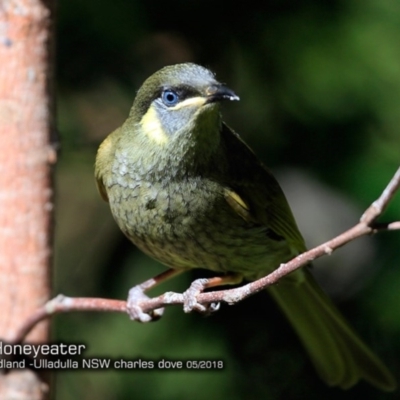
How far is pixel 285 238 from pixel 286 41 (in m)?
0.98

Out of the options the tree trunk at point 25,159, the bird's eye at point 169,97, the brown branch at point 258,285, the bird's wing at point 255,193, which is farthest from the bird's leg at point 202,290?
the bird's eye at point 169,97

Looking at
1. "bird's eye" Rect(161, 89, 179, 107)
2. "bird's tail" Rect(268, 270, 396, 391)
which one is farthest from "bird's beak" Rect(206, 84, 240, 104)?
"bird's tail" Rect(268, 270, 396, 391)

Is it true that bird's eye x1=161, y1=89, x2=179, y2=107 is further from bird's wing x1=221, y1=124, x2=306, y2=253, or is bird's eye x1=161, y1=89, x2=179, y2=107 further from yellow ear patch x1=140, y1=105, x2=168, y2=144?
bird's wing x1=221, y1=124, x2=306, y2=253

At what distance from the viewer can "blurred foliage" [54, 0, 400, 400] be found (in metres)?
3.82

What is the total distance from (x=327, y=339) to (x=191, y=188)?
3.82 feet

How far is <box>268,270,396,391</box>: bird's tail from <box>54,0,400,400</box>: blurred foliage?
3.8 inches

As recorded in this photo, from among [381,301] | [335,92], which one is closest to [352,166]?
[335,92]

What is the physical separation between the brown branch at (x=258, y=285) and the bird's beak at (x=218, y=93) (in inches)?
29.0

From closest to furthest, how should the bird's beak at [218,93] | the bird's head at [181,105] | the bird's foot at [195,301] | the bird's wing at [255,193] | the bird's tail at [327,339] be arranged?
the bird's foot at [195,301], the bird's beak at [218,93], the bird's head at [181,105], the bird's wing at [255,193], the bird's tail at [327,339]

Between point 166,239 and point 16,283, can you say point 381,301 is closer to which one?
point 166,239

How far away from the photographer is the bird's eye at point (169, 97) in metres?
3.12

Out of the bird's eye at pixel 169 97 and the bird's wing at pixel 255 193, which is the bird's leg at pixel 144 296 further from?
the bird's eye at pixel 169 97

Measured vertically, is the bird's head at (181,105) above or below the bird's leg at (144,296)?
above

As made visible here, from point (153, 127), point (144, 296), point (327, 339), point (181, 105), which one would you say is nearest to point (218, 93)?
point (181, 105)
